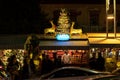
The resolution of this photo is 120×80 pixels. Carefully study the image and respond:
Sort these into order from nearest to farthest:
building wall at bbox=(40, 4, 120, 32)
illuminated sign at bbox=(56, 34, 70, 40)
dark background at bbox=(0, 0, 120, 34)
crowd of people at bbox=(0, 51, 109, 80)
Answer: crowd of people at bbox=(0, 51, 109, 80)
illuminated sign at bbox=(56, 34, 70, 40)
dark background at bbox=(0, 0, 120, 34)
building wall at bbox=(40, 4, 120, 32)

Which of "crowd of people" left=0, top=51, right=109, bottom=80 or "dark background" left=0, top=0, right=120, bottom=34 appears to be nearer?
"crowd of people" left=0, top=51, right=109, bottom=80

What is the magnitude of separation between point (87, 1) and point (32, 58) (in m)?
14.1

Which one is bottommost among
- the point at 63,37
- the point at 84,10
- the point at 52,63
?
the point at 52,63

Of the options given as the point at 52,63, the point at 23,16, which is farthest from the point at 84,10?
the point at 52,63

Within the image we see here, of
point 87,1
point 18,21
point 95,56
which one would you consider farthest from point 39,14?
point 95,56

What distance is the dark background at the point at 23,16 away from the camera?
29950mm

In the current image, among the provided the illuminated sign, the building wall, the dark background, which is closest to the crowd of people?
the illuminated sign

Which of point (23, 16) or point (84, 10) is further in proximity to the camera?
point (23, 16)

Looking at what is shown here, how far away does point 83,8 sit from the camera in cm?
3166

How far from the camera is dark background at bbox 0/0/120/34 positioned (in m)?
30.0

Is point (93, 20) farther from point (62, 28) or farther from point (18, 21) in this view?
point (62, 28)

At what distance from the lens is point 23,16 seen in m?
34.5

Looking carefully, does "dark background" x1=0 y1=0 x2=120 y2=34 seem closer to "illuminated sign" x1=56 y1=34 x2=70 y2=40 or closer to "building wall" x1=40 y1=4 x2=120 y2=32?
"building wall" x1=40 y1=4 x2=120 y2=32

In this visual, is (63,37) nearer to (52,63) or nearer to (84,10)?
(52,63)
